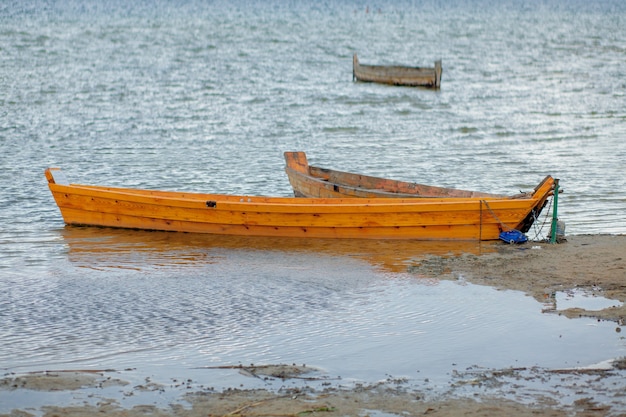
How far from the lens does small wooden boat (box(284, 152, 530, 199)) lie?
50.5ft

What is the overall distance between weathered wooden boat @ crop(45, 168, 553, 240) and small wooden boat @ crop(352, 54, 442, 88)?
1035 inches

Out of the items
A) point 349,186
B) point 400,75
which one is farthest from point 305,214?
point 400,75

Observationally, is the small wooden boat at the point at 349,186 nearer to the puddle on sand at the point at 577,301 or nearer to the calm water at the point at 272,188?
the calm water at the point at 272,188

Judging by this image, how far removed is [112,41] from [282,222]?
182 ft

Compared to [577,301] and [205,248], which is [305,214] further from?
[577,301]

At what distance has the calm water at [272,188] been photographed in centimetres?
985

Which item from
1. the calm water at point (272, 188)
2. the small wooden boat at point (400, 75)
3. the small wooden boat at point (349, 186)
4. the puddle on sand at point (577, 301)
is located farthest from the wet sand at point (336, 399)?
the small wooden boat at point (400, 75)

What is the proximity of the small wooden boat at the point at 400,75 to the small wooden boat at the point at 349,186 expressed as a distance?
78.5 ft

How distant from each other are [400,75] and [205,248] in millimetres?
28442

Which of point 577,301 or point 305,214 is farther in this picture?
point 305,214

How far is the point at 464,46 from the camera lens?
2832 inches

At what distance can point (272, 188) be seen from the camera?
19.7 m

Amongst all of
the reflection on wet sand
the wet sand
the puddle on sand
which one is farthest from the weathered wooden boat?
the wet sand

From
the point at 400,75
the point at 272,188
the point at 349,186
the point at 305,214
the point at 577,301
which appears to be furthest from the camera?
the point at 400,75
